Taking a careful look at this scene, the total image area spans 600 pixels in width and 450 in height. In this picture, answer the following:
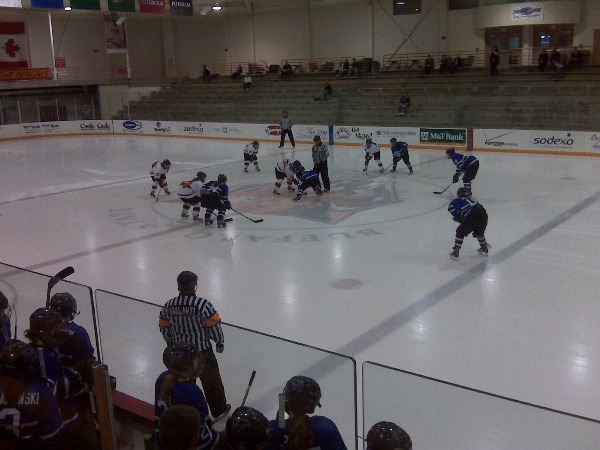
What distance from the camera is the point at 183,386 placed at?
9.53ft

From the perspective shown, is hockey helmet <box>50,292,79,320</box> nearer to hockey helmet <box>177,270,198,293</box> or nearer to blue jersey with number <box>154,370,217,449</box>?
hockey helmet <box>177,270,198,293</box>

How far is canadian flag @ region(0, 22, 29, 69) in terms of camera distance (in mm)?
30891

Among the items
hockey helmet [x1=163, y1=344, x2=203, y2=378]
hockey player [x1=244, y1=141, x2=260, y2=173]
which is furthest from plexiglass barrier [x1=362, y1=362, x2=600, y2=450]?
hockey player [x1=244, y1=141, x2=260, y2=173]

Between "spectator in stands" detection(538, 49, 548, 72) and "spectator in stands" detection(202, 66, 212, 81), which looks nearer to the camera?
"spectator in stands" detection(538, 49, 548, 72)

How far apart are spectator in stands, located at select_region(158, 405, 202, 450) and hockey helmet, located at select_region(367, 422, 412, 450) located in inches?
Answer: 25.0

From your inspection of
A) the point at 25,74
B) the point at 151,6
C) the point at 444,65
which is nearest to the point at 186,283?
the point at 151,6

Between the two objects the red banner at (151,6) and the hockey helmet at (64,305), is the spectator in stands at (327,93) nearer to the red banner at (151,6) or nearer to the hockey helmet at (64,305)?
the red banner at (151,6)

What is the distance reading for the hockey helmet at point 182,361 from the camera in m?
2.89

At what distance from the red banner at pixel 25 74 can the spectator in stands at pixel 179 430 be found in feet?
101

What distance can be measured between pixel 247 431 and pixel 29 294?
3.31 m

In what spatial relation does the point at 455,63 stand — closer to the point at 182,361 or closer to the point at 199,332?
the point at 199,332

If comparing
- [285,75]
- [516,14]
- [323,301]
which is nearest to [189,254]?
[323,301]

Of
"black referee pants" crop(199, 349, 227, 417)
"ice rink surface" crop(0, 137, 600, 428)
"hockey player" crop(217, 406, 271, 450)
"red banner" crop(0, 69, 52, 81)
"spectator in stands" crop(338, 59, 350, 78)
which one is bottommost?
"ice rink surface" crop(0, 137, 600, 428)

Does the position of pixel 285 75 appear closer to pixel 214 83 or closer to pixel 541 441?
pixel 214 83
